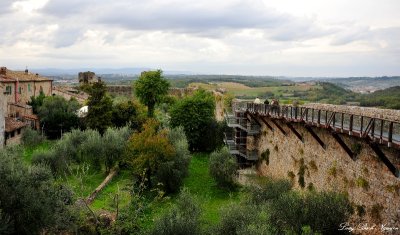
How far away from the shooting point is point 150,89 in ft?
162

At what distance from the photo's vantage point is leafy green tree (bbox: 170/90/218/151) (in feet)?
141

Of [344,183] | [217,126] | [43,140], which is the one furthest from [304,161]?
[43,140]

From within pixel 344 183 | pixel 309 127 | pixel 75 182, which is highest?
pixel 309 127

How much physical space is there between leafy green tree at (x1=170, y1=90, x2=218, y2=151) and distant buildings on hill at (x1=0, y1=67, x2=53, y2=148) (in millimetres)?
15117

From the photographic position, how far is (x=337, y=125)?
800 inches

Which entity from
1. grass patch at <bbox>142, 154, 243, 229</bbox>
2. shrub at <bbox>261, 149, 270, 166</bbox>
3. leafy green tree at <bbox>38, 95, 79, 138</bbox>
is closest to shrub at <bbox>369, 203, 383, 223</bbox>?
grass patch at <bbox>142, 154, 243, 229</bbox>

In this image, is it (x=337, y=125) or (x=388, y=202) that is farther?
(x=337, y=125)

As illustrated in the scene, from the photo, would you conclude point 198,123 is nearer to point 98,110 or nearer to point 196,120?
point 196,120

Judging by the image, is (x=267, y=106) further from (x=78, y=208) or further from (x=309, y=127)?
(x=78, y=208)

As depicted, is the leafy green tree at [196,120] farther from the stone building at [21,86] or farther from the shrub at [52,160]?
the stone building at [21,86]

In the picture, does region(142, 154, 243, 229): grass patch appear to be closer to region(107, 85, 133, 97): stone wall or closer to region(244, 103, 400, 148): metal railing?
region(244, 103, 400, 148): metal railing

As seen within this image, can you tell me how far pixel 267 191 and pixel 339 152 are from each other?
399 centimetres

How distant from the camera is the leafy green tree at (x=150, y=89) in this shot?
162 feet

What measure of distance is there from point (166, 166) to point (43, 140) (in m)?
20.3
